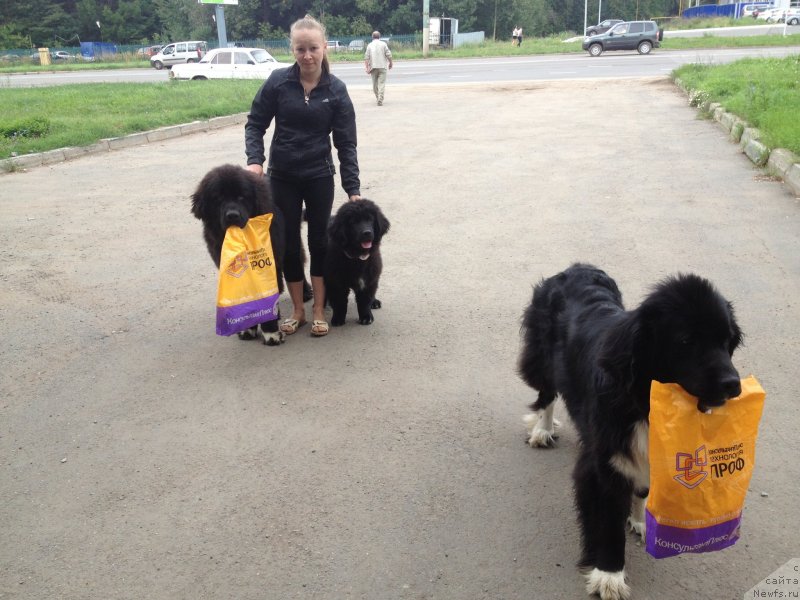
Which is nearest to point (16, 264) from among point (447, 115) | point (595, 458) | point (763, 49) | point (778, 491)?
point (595, 458)

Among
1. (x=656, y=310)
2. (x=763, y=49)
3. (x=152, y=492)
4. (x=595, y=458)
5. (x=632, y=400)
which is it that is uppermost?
(x=763, y=49)

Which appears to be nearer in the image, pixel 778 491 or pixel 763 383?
pixel 778 491

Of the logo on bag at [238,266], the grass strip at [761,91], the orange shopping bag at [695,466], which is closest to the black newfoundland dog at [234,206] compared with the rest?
the logo on bag at [238,266]

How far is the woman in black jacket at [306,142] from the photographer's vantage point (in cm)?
565

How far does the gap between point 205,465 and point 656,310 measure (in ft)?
9.01

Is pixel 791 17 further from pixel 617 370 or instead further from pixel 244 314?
pixel 617 370

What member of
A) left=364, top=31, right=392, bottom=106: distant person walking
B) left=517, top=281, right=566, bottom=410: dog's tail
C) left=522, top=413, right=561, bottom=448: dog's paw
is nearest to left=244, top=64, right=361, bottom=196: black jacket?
left=517, top=281, right=566, bottom=410: dog's tail

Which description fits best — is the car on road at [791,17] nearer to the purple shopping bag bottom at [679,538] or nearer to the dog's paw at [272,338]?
the dog's paw at [272,338]

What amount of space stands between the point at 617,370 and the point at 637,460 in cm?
45

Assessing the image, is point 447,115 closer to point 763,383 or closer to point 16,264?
point 16,264

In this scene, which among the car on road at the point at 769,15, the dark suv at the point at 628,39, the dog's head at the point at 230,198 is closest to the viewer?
the dog's head at the point at 230,198

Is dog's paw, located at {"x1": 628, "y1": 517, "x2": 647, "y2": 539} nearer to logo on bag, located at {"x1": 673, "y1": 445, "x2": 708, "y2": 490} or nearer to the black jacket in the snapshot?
logo on bag, located at {"x1": 673, "y1": 445, "x2": 708, "y2": 490}

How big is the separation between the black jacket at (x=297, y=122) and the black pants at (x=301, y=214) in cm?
9

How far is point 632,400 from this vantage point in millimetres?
2715
